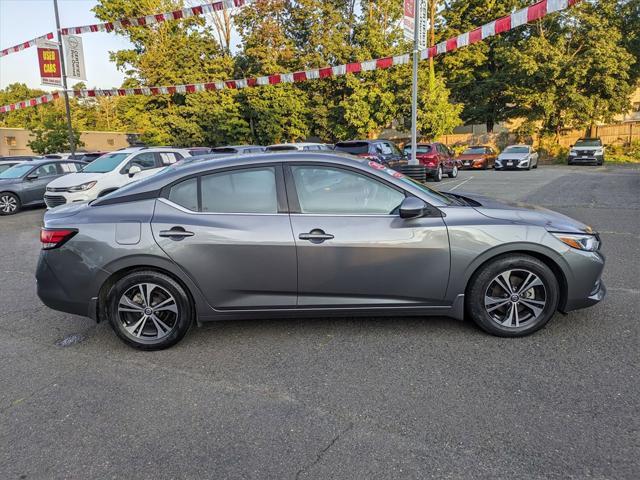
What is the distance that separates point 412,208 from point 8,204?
12816 millimetres

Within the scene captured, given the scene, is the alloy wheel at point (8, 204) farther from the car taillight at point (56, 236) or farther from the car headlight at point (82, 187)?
the car taillight at point (56, 236)

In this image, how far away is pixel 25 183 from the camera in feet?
42.1

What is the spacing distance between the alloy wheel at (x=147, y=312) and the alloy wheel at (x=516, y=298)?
2.56 meters

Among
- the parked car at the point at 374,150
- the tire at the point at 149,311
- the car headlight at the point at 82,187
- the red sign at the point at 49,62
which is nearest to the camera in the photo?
the tire at the point at 149,311

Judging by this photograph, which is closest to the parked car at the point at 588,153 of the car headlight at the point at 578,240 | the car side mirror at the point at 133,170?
the car side mirror at the point at 133,170

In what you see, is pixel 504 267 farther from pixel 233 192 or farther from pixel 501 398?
pixel 233 192

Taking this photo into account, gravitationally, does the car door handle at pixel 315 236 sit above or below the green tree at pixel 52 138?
below

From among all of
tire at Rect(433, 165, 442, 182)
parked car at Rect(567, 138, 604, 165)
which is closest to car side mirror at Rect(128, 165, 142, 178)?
tire at Rect(433, 165, 442, 182)

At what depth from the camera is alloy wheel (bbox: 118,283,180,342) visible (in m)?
3.67

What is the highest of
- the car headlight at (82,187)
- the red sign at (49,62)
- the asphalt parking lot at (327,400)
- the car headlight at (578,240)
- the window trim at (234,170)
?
the red sign at (49,62)

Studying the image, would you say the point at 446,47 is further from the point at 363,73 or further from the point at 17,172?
the point at 363,73

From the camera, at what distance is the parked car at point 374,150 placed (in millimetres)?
14930

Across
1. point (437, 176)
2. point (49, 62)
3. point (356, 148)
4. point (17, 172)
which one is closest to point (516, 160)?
point (437, 176)

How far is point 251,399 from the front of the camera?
118 inches
